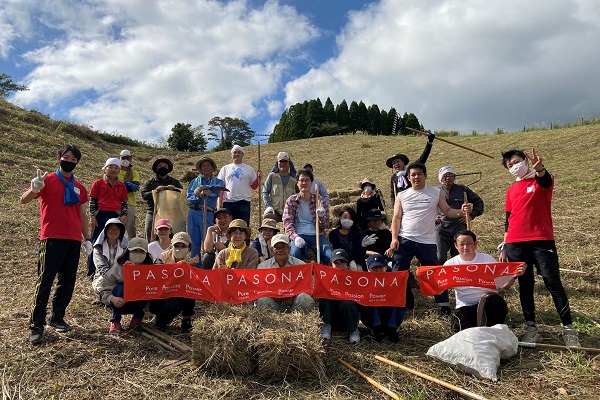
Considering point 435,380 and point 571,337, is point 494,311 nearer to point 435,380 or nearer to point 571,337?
point 571,337

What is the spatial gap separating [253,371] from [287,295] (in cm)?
107

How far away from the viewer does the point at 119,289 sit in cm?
511

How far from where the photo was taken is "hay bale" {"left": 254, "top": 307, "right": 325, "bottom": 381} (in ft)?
13.0

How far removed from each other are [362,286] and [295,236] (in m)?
1.44

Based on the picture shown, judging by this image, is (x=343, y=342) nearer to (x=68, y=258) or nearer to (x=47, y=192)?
(x=68, y=258)

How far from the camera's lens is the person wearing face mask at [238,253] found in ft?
18.1

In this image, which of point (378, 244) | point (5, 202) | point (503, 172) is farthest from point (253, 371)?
point (503, 172)

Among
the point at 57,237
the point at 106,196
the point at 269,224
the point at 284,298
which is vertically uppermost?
the point at 106,196

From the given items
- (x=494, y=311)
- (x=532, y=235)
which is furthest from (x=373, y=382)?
(x=532, y=235)

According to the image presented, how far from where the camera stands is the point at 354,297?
498 cm

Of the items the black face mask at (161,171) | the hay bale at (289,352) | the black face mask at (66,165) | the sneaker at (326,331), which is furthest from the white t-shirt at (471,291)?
the black face mask at (161,171)

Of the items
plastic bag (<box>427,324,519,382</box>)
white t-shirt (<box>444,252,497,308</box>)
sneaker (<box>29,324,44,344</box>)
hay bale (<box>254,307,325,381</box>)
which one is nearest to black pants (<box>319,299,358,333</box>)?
hay bale (<box>254,307,325,381</box>)

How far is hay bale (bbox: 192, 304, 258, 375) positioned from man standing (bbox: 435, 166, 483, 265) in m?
3.32

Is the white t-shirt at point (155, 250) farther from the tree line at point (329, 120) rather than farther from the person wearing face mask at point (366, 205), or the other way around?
the tree line at point (329, 120)
